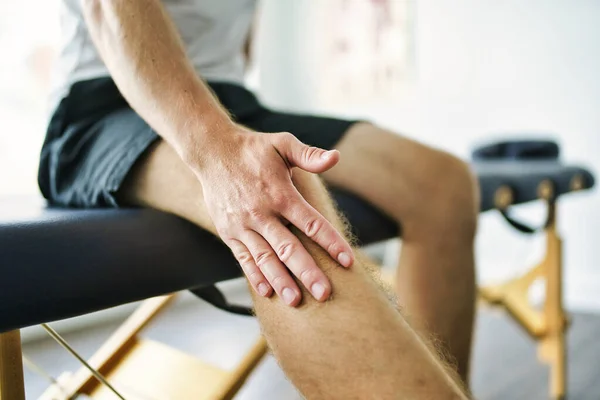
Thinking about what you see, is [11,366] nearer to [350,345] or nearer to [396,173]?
[350,345]

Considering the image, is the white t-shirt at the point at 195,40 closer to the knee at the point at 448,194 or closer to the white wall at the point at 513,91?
the knee at the point at 448,194

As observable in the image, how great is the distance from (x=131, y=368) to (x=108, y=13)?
1.76ft

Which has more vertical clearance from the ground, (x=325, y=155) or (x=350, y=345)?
(x=325, y=155)

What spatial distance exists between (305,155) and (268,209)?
0.05 metres

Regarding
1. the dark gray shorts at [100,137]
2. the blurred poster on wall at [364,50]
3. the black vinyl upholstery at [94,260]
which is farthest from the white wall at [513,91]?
the black vinyl upholstery at [94,260]

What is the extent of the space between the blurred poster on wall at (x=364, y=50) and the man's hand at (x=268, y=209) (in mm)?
2314

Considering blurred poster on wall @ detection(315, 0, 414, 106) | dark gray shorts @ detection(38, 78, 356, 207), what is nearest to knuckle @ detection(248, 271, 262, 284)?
dark gray shorts @ detection(38, 78, 356, 207)

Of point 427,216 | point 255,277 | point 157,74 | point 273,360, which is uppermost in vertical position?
point 157,74

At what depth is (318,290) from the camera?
424 millimetres

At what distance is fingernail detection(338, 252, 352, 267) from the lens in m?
0.44

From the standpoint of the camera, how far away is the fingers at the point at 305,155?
44 centimetres

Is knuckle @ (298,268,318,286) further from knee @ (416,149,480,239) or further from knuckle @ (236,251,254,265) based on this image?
knee @ (416,149,480,239)

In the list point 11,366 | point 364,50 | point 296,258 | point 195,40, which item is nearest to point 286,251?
point 296,258

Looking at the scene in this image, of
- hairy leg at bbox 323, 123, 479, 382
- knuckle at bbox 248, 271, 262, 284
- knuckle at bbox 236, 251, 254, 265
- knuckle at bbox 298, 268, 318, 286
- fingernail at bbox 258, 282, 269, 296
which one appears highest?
knuckle at bbox 298, 268, 318, 286
